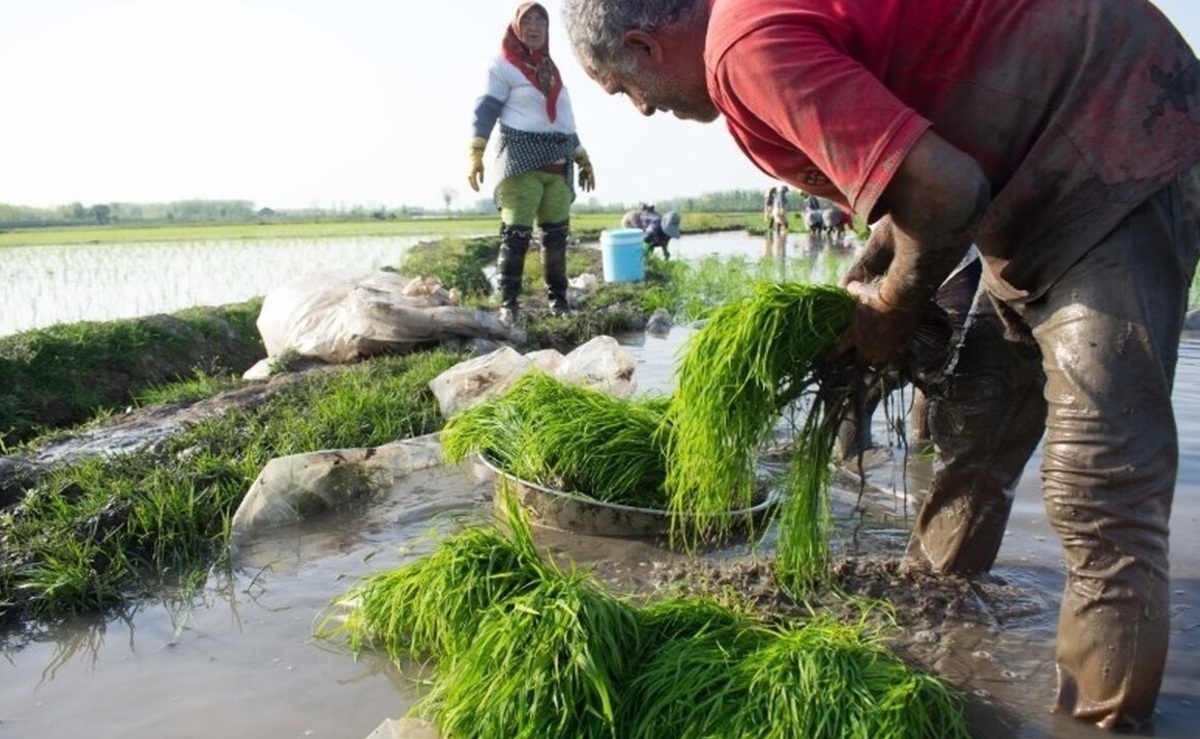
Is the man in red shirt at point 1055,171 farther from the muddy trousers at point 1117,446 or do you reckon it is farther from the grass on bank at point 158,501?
the grass on bank at point 158,501

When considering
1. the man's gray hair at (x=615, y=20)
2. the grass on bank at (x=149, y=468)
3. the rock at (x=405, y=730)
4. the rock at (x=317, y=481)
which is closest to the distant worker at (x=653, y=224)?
the grass on bank at (x=149, y=468)

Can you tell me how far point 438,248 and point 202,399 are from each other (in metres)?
10.2

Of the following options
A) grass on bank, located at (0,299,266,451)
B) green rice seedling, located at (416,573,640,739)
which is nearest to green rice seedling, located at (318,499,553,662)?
green rice seedling, located at (416,573,640,739)

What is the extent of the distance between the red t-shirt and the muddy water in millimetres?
922

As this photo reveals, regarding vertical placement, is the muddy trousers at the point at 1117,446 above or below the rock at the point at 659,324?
above

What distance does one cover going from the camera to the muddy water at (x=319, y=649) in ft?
7.27

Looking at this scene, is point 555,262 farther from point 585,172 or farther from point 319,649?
point 319,649

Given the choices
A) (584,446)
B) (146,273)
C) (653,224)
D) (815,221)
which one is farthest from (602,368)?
(815,221)

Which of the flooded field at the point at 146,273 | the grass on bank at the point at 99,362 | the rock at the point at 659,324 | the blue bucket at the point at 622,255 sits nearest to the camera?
the grass on bank at the point at 99,362

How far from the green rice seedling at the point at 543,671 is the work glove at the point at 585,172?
5767 millimetres

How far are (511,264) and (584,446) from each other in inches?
155

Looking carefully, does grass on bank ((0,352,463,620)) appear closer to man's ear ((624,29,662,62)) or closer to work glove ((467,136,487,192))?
man's ear ((624,29,662,62))

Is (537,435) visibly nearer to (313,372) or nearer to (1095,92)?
(1095,92)

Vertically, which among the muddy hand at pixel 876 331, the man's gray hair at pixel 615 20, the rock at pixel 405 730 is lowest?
the rock at pixel 405 730
